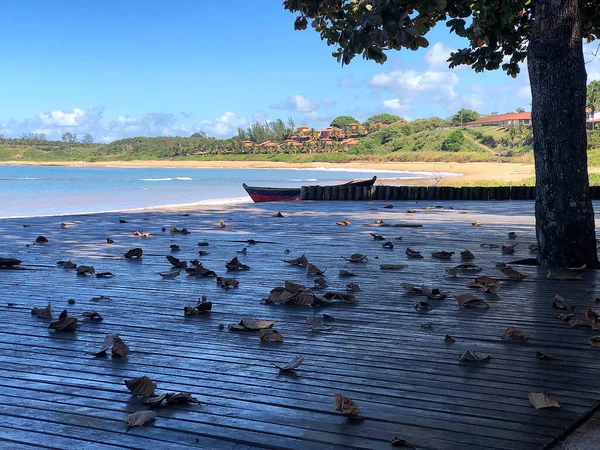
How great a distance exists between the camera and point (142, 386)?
318 centimetres

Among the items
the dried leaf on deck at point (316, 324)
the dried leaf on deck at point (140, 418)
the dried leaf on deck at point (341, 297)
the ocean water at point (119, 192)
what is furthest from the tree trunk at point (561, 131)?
the ocean water at point (119, 192)

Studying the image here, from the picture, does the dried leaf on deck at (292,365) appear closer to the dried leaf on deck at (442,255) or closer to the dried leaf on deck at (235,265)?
the dried leaf on deck at (235,265)

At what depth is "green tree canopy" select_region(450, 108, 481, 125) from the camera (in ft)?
543

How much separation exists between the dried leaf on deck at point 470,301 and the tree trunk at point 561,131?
7.03ft

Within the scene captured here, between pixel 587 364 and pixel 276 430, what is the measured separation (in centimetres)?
187

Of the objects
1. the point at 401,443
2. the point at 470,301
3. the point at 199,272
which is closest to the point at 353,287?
the point at 470,301

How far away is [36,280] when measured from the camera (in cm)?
643

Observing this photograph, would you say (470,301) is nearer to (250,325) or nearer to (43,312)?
(250,325)

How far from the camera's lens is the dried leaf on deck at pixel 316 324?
14.9ft

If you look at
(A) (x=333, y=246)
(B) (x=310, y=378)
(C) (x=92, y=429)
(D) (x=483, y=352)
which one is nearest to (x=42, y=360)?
(C) (x=92, y=429)

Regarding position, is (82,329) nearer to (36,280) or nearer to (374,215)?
(36,280)

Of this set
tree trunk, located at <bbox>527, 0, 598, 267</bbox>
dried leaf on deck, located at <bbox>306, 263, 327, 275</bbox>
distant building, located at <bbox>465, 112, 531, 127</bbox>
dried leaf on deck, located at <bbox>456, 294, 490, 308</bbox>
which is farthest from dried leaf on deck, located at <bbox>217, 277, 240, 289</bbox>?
distant building, located at <bbox>465, 112, 531, 127</bbox>

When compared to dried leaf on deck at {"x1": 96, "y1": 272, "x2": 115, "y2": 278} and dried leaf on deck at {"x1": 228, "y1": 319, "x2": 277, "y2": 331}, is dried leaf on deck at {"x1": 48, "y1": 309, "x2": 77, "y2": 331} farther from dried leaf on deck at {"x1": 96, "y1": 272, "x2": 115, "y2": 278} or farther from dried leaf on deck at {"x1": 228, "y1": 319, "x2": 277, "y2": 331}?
dried leaf on deck at {"x1": 96, "y1": 272, "x2": 115, "y2": 278}

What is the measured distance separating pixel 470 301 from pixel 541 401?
2193 mm
